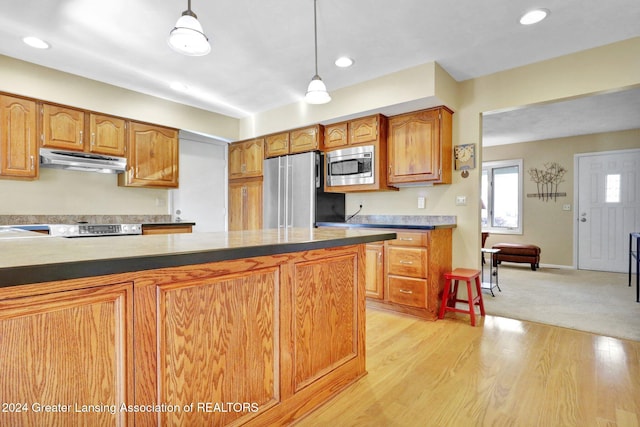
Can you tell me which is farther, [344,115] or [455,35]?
[344,115]

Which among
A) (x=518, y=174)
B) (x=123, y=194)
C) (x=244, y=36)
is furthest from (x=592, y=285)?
(x=123, y=194)

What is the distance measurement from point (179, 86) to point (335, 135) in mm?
1936

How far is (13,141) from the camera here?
3156 mm

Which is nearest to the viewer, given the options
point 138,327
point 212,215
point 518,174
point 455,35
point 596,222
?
point 138,327

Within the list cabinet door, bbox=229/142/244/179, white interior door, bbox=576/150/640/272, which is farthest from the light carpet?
cabinet door, bbox=229/142/244/179

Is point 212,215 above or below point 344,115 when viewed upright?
below

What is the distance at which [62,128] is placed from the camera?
3.44 m

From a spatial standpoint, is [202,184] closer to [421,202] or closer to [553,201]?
[421,202]

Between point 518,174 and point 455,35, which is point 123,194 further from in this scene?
point 518,174

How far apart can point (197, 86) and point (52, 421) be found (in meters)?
3.67

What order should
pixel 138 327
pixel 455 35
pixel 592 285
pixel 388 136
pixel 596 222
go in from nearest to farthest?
pixel 138 327 → pixel 455 35 → pixel 388 136 → pixel 592 285 → pixel 596 222

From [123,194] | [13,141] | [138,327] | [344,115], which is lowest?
Result: [138,327]

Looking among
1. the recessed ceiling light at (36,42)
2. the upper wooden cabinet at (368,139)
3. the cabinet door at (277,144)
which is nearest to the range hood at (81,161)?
the recessed ceiling light at (36,42)

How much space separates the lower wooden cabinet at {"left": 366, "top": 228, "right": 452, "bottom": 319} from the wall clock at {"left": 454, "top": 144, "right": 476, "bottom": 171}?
28.2 inches
